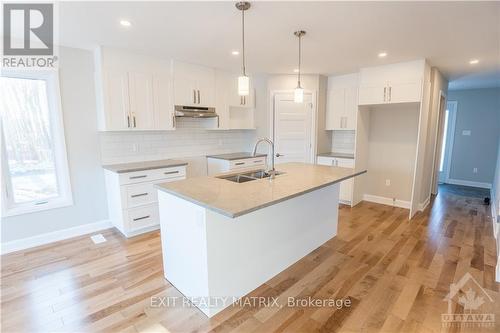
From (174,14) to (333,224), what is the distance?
2881mm

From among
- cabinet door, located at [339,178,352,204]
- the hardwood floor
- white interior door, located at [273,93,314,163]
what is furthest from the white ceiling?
the hardwood floor

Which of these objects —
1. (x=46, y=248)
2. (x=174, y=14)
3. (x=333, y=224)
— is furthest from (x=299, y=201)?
(x=46, y=248)

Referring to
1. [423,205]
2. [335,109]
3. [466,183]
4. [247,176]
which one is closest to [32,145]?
[247,176]

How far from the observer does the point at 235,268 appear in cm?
204

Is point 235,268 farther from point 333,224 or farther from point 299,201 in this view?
point 333,224

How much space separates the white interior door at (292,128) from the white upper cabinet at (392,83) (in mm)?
957

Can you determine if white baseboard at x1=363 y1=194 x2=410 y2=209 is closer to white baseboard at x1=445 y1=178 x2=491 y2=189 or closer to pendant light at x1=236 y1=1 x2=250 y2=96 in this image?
white baseboard at x1=445 y1=178 x2=491 y2=189

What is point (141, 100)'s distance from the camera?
346 cm

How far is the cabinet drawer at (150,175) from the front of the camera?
3180mm

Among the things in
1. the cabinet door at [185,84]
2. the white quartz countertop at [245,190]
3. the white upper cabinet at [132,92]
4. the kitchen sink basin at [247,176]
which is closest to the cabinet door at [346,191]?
the white quartz countertop at [245,190]

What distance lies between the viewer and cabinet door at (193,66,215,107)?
403 centimetres

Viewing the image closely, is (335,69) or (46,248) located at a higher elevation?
(335,69)

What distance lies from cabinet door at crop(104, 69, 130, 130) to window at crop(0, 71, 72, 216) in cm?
55

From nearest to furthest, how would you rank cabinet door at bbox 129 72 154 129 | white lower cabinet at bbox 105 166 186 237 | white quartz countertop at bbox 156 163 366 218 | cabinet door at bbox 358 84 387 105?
1. white quartz countertop at bbox 156 163 366 218
2. white lower cabinet at bbox 105 166 186 237
3. cabinet door at bbox 129 72 154 129
4. cabinet door at bbox 358 84 387 105
